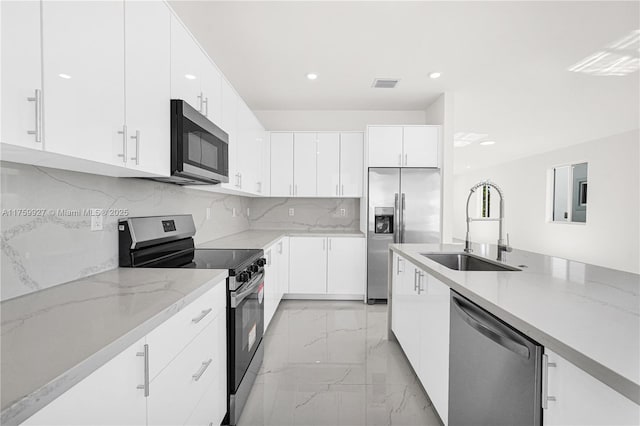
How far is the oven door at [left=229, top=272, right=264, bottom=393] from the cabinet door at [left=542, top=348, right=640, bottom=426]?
136 centimetres

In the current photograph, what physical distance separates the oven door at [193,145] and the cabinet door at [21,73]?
0.77 meters

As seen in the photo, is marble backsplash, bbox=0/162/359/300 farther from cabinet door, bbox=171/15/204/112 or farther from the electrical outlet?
cabinet door, bbox=171/15/204/112

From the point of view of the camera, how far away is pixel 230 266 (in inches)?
70.2

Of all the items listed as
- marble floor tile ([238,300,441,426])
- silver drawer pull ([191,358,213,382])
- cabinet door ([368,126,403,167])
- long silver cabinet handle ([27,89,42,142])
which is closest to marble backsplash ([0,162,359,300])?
long silver cabinet handle ([27,89,42,142])

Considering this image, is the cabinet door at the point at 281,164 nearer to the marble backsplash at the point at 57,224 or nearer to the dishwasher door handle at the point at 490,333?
the marble backsplash at the point at 57,224

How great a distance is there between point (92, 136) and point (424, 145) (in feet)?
11.8

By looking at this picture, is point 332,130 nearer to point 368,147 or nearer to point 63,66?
point 368,147

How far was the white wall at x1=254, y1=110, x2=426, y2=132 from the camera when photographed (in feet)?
15.1

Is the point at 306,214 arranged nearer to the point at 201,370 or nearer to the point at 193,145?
the point at 193,145

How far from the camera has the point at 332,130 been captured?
4625 millimetres

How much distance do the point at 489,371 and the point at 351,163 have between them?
3293mm

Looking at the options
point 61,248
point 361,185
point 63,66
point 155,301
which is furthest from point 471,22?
point 61,248

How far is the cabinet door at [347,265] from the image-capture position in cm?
405

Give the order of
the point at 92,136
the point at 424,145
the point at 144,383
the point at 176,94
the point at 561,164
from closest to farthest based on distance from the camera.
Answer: the point at 144,383, the point at 92,136, the point at 176,94, the point at 424,145, the point at 561,164
